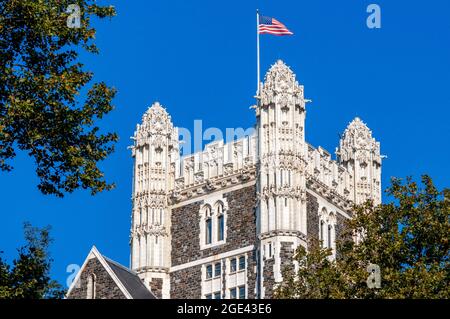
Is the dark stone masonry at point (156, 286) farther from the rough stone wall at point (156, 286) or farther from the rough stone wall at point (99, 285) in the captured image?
the rough stone wall at point (99, 285)

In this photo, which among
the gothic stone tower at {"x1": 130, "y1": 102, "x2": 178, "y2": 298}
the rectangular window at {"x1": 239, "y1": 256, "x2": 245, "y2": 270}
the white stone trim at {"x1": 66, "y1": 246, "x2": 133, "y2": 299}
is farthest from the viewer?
the gothic stone tower at {"x1": 130, "y1": 102, "x2": 178, "y2": 298}

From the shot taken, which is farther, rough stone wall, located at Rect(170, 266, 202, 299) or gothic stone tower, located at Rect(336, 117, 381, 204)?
gothic stone tower, located at Rect(336, 117, 381, 204)

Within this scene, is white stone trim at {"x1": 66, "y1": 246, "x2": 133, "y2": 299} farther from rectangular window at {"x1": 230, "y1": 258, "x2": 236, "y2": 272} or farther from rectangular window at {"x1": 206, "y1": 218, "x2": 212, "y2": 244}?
rectangular window at {"x1": 206, "y1": 218, "x2": 212, "y2": 244}

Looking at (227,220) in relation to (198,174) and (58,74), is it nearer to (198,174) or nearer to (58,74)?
(198,174)

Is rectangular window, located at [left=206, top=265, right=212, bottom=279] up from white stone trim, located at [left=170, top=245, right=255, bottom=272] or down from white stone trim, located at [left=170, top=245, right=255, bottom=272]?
down

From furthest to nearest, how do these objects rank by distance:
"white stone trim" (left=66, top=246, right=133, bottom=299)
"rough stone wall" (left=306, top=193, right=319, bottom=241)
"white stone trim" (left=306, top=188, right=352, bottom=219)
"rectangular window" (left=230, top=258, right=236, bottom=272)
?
"white stone trim" (left=306, top=188, right=352, bottom=219), "rough stone wall" (left=306, top=193, right=319, bottom=241), "rectangular window" (left=230, top=258, right=236, bottom=272), "white stone trim" (left=66, top=246, right=133, bottom=299)

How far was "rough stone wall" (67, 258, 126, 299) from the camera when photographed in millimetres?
87562

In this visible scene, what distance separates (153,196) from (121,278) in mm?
18442

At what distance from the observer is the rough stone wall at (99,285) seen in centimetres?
8756

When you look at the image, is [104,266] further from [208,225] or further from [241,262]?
[208,225]

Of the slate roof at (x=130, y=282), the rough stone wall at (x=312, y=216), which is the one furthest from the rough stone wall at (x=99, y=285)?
the rough stone wall at (x=312, y=216)

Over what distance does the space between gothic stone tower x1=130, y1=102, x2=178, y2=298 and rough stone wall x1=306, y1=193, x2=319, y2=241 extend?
971cm

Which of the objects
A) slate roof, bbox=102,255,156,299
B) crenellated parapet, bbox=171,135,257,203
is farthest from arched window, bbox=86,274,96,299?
crenellated parapet, bbox=171,135,257,203

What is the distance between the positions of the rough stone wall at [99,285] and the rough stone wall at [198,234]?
15.6 meters
